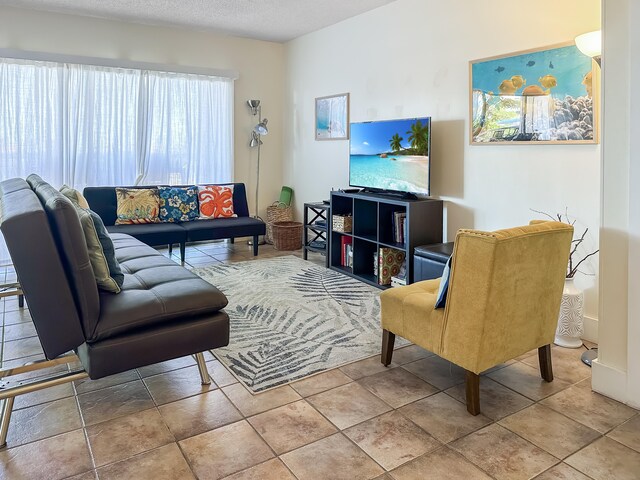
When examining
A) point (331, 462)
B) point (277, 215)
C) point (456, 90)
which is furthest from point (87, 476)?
point (277, 215)

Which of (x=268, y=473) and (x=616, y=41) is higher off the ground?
(x=616, y=41)

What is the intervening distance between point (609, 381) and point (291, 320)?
191 centimetres

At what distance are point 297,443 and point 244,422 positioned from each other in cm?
28

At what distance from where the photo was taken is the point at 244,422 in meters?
2.21

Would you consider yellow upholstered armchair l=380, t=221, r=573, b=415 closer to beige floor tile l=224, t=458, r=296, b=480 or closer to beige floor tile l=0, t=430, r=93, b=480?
beige floor tile l=224, t=458, r=296, b=480

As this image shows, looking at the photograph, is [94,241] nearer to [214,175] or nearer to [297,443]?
[297,443]

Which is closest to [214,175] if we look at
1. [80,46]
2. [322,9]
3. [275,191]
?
[275,191]

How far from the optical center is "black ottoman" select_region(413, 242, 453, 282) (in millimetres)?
3570

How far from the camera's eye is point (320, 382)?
2600 mm

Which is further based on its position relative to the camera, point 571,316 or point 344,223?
point 344,223

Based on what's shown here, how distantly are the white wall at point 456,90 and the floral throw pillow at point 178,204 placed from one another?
142cm

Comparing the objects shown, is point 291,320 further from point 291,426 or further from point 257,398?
point 291,426

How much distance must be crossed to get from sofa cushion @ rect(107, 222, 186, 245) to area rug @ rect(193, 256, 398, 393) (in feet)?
1.36

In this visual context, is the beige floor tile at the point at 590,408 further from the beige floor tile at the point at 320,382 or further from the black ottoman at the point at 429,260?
the black ottoman at the point at 429,260
